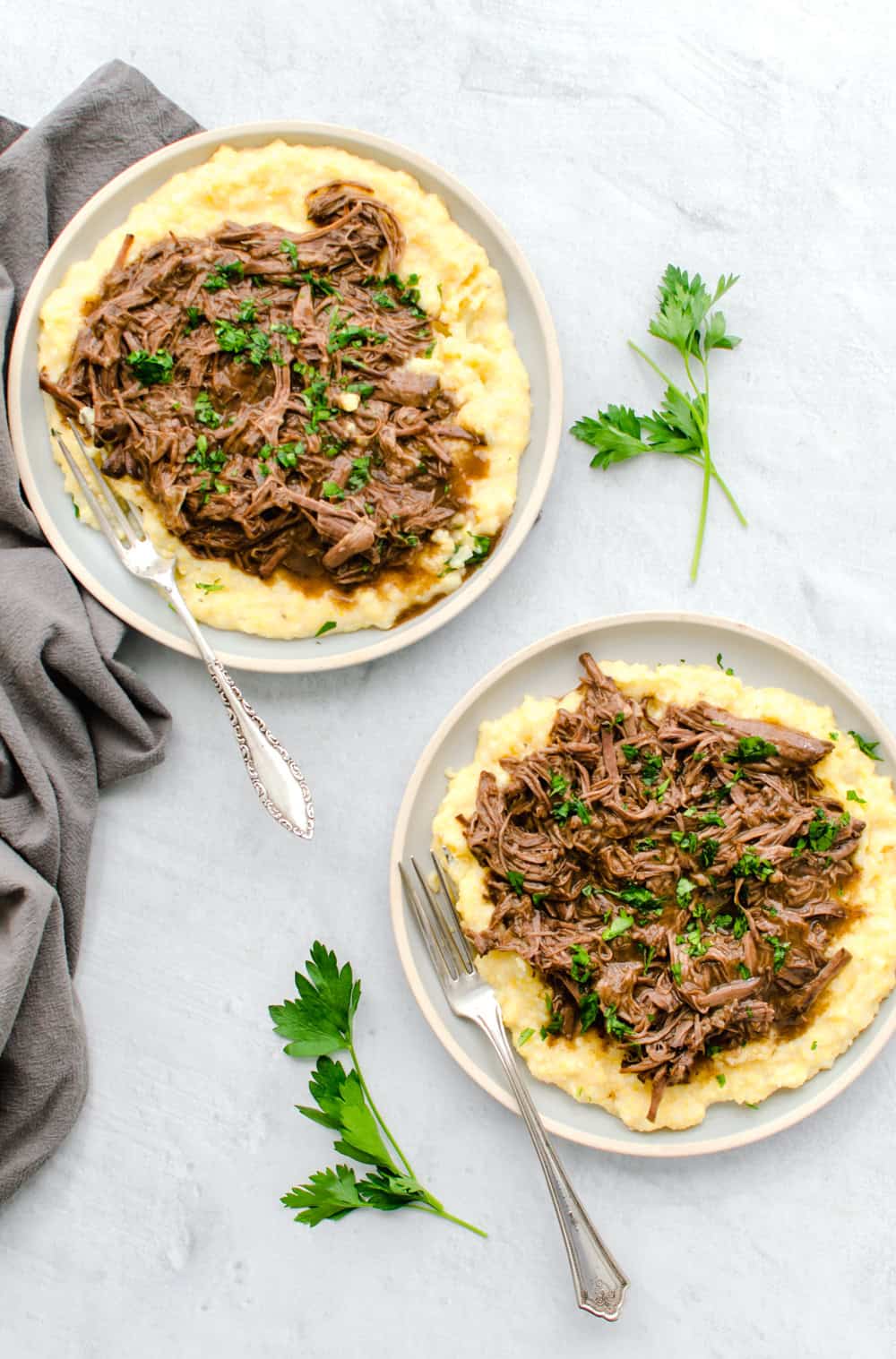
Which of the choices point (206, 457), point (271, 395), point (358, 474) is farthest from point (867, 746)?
point (206, 457)

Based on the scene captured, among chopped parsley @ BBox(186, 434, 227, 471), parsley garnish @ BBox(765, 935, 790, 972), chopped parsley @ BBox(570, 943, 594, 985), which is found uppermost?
chopped parsley @ BBox(186, 434, 227, 471)

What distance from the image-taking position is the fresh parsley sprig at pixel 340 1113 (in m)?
5.05

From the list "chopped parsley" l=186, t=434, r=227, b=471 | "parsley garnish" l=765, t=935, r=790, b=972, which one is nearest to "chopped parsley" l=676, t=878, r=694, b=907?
→ "parsley garnish" l=765, t=935, r=790, b=972

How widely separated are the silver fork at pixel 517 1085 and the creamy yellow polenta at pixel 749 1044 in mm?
95

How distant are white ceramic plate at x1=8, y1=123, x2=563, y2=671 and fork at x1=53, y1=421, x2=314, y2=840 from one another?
0.54ft

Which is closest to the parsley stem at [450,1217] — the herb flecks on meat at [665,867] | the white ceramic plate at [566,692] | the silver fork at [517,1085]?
the silver fork at [517,1085]

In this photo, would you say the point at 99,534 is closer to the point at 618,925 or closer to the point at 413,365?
the point at 413,365

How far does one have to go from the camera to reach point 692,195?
213 inches

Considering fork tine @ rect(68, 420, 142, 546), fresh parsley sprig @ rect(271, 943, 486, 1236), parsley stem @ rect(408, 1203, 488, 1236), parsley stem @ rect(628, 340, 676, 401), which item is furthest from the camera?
parsley stem @ rect(628, 340, 676, 401)

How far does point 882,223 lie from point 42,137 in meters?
3.72

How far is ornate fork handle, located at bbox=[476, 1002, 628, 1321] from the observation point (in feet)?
15.4

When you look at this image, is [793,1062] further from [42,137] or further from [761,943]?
[42,137]

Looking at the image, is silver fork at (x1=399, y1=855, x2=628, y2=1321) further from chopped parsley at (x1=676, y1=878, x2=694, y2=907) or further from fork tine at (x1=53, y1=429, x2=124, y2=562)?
fork tine at (x1=53, y1=429, x2=124, y2=562)

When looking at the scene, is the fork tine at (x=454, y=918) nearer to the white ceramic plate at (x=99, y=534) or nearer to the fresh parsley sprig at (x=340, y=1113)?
the fresh parsley sprig at (x=340, y=1113)
